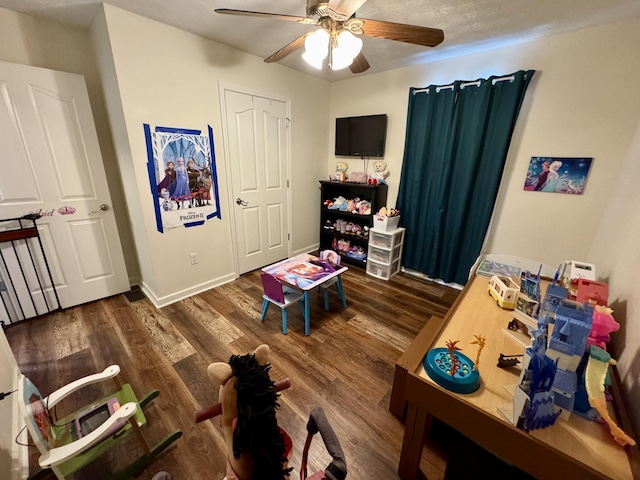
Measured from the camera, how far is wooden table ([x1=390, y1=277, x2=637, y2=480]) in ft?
2.26

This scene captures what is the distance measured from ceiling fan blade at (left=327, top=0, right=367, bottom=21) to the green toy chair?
1947 mm

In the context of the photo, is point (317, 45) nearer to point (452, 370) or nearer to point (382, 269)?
point (452, 370)

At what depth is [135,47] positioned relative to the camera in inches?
75.2

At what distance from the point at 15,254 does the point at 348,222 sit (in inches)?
130

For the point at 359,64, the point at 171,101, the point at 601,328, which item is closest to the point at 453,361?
the point at 601,328

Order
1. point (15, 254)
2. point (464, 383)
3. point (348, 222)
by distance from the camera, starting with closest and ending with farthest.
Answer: point (464, 383)
point (15, 254)
point (348, 222)

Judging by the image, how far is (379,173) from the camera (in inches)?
126

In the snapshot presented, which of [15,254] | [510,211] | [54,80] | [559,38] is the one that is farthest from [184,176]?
[559,38]

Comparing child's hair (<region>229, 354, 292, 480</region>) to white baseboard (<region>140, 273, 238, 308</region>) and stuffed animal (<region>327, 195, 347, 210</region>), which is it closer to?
white baseboard (<region>140, 273, 238, 308</region>)

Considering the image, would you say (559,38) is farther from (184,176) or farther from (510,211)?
(184,176)

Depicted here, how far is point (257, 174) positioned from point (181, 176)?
0.86 metres

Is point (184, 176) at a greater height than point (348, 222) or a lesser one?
greater

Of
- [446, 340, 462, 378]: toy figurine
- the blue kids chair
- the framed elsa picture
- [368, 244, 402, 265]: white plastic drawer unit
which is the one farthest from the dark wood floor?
the framed elsa picture

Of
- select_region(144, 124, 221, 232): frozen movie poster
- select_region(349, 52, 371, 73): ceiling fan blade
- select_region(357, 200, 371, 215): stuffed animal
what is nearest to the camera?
select_region(349, 52, 371, 73): ceiling fan blade
